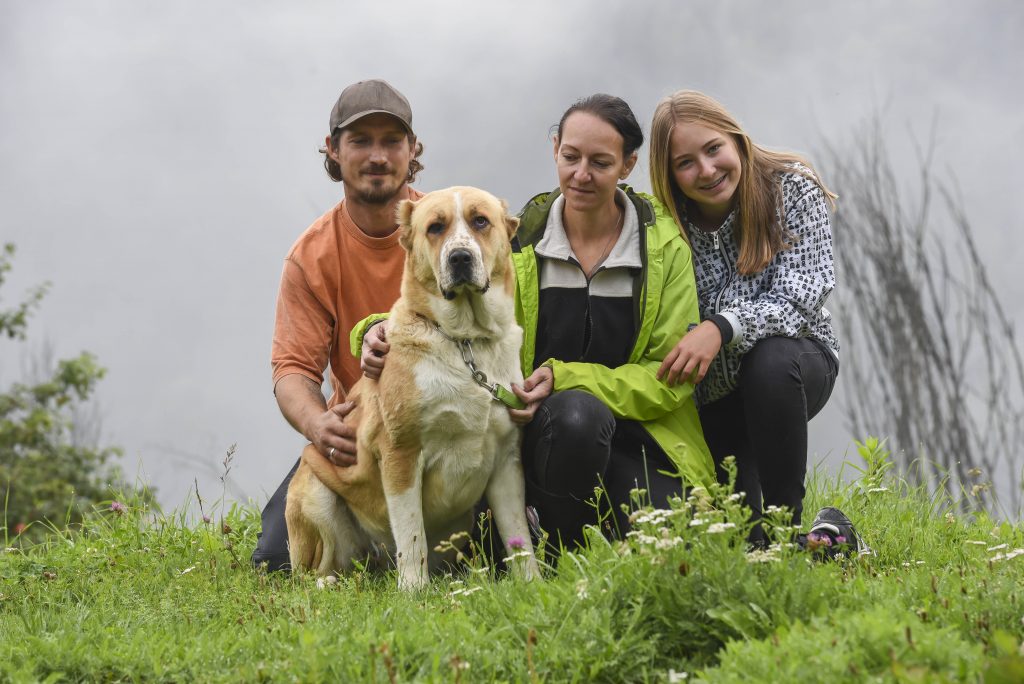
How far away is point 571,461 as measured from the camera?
3.71 meters

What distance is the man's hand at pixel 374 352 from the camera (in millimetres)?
3850

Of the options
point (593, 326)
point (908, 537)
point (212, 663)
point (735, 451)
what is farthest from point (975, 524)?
point (212, 663)

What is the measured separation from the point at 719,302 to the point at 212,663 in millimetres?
2284

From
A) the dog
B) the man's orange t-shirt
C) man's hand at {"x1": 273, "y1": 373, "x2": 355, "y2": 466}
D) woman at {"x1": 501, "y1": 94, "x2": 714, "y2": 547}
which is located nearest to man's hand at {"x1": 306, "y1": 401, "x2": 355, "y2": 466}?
man's hand at {"x1": 273, "y1": 373, "x2": 355, "y2": 466}

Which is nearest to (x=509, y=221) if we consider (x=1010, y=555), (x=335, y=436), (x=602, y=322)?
(x=602, y=322)

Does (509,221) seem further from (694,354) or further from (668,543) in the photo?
(668,543)

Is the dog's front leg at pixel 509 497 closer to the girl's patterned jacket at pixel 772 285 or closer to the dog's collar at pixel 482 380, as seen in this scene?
the dog's collar at pixel 482 380

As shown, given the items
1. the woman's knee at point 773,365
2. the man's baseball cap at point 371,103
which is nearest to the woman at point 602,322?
the woman's knee at point 773,365

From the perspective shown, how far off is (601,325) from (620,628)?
5.09 ft

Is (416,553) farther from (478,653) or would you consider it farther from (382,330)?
(478,653)

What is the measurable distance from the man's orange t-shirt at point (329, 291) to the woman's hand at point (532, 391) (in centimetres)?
108

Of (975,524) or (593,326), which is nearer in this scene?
(593,326)

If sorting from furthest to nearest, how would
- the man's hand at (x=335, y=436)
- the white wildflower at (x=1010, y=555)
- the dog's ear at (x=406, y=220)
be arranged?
the man's hand at (x=335, y=436)
the dog's ear at (x=406, y=220)
the white wildflower at (x=1010, y=555)

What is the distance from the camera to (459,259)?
3637mm
